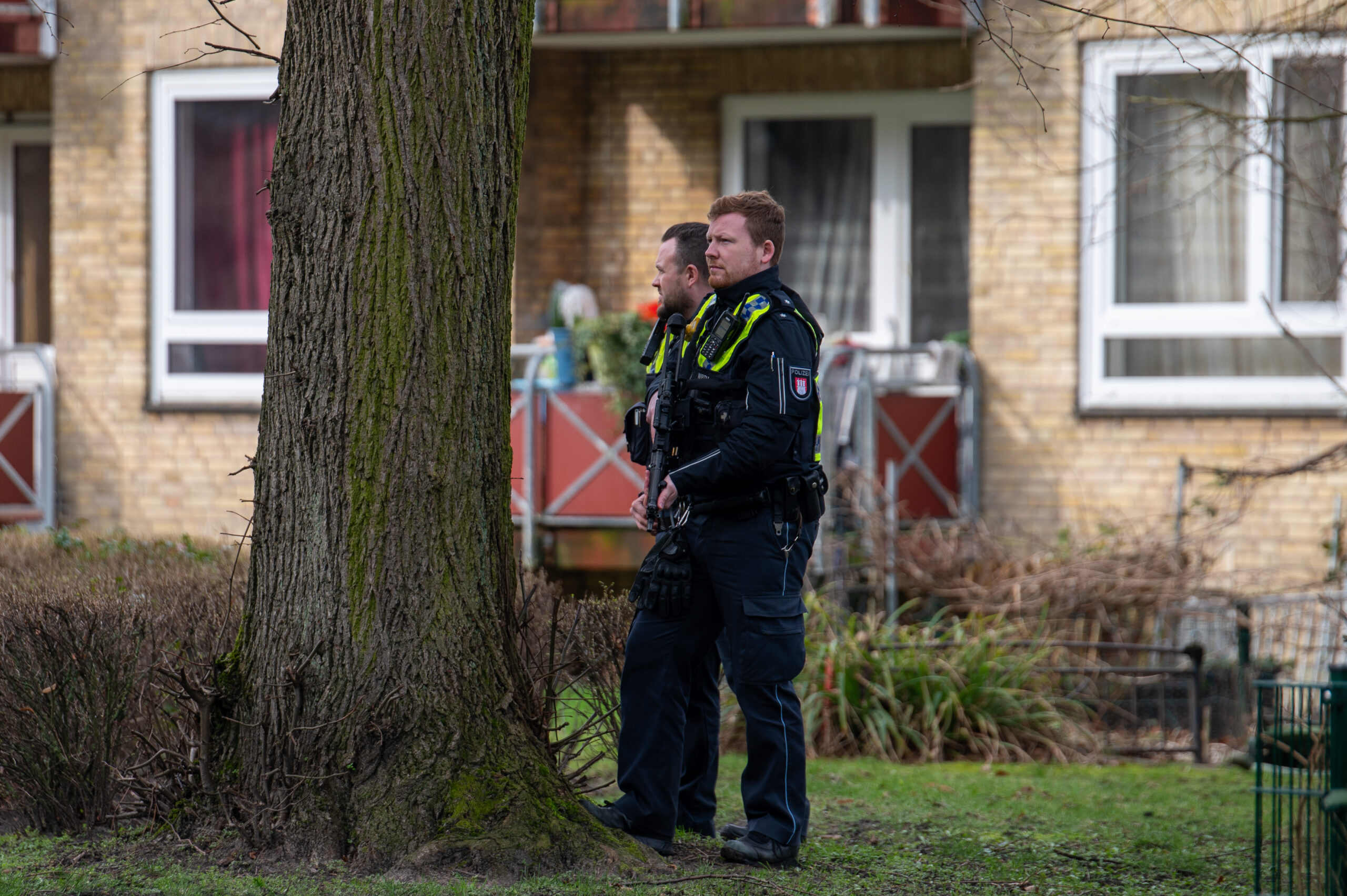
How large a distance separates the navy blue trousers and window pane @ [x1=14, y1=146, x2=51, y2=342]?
10.4m

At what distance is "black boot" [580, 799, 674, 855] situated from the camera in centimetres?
425

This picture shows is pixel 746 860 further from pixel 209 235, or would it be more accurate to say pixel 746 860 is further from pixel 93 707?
pixel 209 235

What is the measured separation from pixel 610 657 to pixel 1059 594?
4.15 meters

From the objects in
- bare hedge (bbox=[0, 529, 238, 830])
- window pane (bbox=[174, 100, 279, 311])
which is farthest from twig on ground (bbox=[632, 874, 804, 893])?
window pane (bbox=[174, 100, 279, 311])

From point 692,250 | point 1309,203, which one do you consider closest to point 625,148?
point 1309,203

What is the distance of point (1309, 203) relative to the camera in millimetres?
9141

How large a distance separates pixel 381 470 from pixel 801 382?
1.24 meters

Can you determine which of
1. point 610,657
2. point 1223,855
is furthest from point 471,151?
point 1223,855

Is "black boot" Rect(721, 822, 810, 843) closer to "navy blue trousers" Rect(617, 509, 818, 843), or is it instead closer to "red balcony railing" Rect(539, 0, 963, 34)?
"navy blue trousers" Rect(617, 509, 818, 843)

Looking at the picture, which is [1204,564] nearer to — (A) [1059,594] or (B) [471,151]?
(A) [1059,594]

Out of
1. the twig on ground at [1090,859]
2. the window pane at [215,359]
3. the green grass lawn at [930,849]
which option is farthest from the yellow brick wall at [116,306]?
the twig on ground at [1090,859]

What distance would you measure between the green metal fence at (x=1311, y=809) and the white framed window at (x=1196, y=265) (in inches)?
207

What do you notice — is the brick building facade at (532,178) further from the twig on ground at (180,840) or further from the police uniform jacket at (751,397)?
the twig on ground at (180,840)

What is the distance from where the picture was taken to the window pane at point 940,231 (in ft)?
37.3
